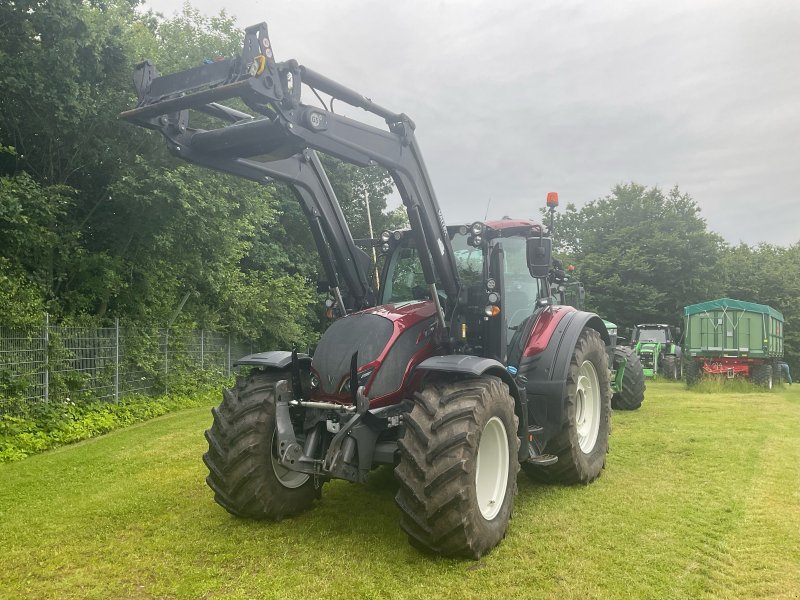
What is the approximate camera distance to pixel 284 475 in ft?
16.1

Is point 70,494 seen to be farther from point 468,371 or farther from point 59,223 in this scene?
point 59,223

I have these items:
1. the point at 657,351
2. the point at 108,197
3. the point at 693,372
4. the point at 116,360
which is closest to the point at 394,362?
the point at 116,360

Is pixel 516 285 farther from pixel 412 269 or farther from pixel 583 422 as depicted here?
pixel 583 422

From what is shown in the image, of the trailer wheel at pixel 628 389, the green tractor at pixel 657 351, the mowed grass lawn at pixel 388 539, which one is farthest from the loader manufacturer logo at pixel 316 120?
the green tractor at pixel 657 351

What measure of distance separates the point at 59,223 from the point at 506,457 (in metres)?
10.0

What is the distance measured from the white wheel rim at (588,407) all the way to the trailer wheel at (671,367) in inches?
555

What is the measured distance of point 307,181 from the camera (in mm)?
5215

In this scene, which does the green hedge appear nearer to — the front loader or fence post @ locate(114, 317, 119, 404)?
fence post @ locate(114, 317, 119, 404)

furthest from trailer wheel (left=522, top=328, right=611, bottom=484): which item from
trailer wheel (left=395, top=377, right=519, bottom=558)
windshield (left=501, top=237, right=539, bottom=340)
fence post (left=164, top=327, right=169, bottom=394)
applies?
fence post (left=164, top=327, right=169, bottom=394)

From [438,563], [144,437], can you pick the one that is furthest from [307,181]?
[144,437]

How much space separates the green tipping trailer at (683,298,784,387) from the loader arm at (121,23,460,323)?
44.3 feet

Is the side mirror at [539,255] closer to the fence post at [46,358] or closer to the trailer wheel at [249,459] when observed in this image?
the trailer wheel at [249,459]

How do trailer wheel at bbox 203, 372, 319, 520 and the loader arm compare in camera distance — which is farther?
trailer wheel at bbox 203, 372, 319, 520

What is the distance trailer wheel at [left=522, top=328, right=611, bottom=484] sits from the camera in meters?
5.70
